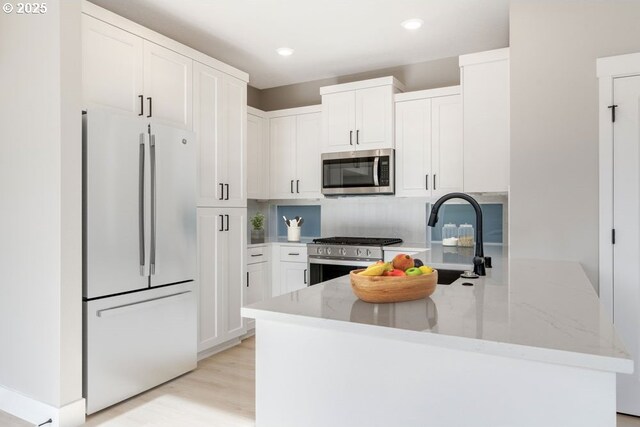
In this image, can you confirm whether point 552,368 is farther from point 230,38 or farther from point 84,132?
point 230,38

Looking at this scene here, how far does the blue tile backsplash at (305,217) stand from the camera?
4.94 meters

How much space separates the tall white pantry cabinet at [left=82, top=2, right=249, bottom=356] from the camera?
107 inches

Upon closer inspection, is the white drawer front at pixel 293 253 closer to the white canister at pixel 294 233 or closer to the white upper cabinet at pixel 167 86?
the white canister at pixel 294 233

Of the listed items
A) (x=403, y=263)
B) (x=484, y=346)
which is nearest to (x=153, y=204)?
(x=403, y=263)

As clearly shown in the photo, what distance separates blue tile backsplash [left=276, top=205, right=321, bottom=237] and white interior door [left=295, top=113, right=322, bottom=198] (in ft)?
1.35

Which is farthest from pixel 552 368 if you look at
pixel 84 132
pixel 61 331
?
pixel 84 132

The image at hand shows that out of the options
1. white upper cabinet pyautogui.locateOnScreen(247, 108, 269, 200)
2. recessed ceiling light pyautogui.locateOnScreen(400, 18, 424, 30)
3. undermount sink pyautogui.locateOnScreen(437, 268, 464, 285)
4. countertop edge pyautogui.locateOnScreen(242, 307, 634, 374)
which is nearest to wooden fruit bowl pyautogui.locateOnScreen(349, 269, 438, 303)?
countertop edge pyautogui.locateOnScreen(242, 307, 634, 374)

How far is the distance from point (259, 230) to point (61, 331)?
2.51 metres

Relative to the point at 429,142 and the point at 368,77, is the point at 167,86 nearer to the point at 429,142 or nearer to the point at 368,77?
the point at 368,77

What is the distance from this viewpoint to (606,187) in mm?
2555

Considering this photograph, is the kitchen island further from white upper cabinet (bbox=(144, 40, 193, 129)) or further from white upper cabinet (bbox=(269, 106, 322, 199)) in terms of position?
white upper cabinet (bbox=(269, 106, 322, 199))

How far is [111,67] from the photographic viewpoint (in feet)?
9.00

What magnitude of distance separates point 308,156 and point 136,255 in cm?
228

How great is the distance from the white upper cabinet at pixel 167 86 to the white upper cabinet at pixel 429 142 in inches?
75.9
